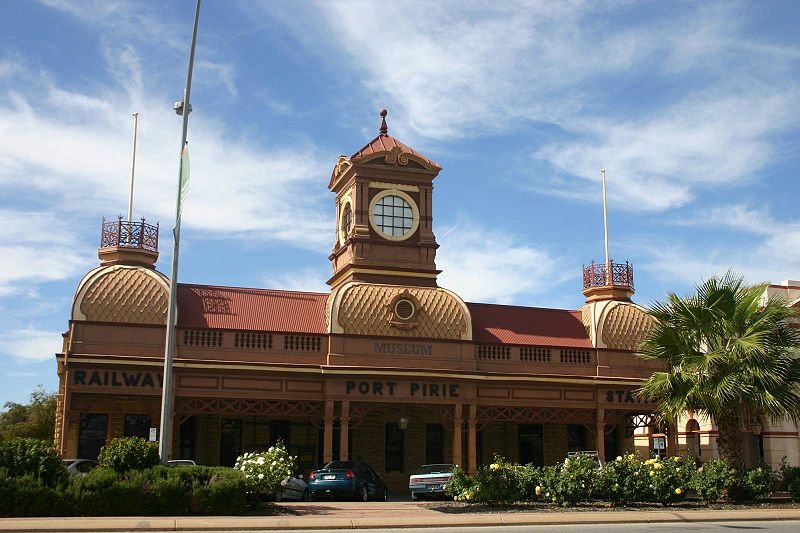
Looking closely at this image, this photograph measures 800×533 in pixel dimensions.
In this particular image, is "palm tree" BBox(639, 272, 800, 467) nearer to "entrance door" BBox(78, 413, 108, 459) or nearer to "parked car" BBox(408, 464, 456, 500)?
"parked car" BBox(408, 464, 456, 500)

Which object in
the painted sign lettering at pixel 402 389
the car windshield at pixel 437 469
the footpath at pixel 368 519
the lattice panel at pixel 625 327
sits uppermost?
the lattice panel at pixel 625 327

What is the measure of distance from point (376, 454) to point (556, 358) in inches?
306

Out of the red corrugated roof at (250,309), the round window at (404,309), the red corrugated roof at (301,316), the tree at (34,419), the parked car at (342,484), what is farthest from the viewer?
the tree at (34,419)

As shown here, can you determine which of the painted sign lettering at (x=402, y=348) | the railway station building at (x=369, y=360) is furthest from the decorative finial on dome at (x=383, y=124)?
the painted sign lettering at (x=402, y=348)

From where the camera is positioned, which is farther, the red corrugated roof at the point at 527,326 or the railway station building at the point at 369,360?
the red corrugated roof at the point at 527,326

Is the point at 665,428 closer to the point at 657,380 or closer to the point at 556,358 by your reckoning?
the point at 556,358

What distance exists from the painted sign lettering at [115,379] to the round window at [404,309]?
867 centimetres

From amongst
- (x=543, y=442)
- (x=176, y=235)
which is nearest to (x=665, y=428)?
(x=543, y=442)

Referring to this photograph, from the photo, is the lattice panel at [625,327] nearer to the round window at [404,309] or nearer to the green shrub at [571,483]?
the round window at [404,309]

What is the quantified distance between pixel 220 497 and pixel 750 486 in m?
13.8

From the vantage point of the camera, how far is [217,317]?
3250cm

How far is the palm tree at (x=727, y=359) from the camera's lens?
24531 millimetres

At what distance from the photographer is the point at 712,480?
2331cm

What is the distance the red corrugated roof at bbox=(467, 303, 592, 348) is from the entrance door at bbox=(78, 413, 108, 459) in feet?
45.2
